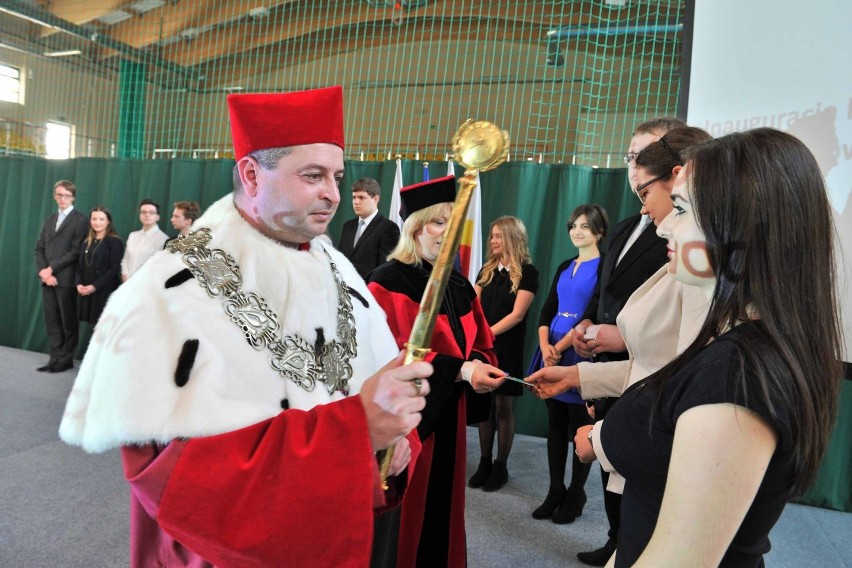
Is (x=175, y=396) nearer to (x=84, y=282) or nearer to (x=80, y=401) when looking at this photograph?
(x=80, y=401)

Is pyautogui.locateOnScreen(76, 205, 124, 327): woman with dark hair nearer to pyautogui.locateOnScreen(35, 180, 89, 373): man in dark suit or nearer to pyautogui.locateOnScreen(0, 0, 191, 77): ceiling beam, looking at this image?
pyautogui.locateOnScreen(35, 180, 89, 373): man in dark suit

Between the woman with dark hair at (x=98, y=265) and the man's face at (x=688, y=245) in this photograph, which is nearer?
the man's face at (x=688, y=245)

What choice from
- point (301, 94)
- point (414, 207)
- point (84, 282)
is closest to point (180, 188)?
point (84, 282)

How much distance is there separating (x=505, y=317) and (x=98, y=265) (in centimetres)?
408

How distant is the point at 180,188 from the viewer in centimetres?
595

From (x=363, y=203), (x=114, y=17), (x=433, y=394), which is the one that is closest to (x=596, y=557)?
(x=433, y=394)

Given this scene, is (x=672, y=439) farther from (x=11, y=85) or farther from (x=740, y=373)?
(x=11, y=85)

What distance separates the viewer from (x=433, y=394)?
7.17ft

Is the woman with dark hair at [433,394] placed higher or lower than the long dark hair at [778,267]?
lower

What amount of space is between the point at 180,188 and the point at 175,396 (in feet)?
18.0

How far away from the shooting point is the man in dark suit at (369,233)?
4383mm

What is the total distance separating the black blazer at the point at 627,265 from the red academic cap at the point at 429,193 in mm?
693

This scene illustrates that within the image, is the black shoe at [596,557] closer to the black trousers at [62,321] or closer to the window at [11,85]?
the black trousers at [62,321]

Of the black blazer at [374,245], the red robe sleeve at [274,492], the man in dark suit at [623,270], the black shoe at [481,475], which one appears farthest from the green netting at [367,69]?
the red robe sleeve at [274,492]
